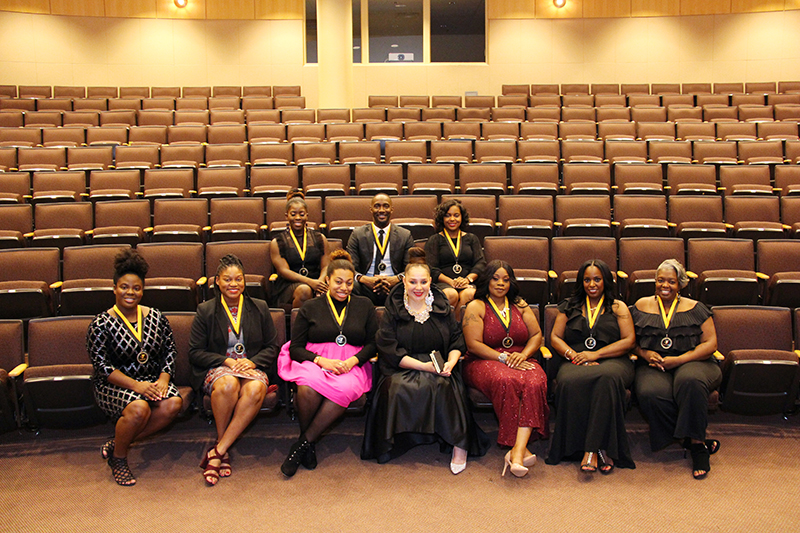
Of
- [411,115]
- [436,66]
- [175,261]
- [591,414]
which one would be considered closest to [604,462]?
[591,414]

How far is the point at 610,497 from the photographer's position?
7.41 ft

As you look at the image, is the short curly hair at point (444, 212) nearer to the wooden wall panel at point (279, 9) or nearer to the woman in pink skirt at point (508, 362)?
the woman in pink skirt at point (508, 362)

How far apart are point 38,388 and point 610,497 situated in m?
2.27

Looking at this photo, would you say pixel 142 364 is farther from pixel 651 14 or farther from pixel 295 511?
pixel 651 14

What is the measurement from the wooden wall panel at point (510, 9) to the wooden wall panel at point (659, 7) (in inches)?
61.7

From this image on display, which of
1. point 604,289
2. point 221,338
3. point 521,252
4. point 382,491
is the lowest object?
point 382,491

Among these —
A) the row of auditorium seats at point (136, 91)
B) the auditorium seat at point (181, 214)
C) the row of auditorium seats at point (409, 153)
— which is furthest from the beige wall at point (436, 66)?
the auditorium seat at point (181, 214)

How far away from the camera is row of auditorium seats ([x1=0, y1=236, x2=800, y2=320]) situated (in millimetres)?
3178

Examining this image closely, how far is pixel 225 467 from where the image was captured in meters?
2.44

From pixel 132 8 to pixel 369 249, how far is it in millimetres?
8115

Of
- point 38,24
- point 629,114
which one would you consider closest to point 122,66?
point 38,24

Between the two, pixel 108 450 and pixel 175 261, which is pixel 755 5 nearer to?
pixel 175 261

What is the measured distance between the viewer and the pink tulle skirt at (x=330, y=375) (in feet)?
8.23

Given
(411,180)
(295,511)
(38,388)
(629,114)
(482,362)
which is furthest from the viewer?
(629,114)
